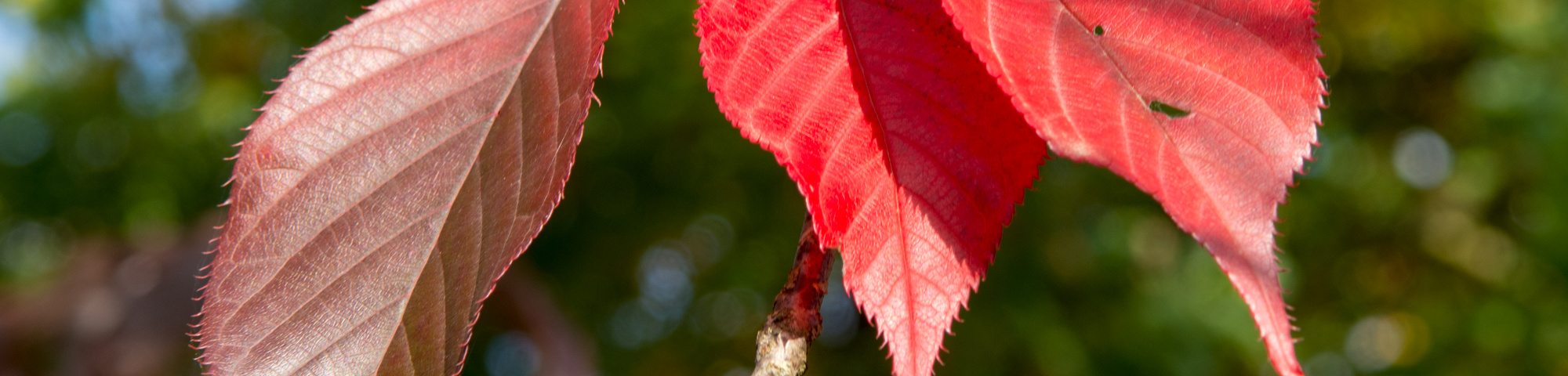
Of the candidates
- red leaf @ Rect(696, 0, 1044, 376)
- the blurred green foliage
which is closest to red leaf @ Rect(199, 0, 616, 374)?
red leaf @ Rect(696, 0, 1044, 376)

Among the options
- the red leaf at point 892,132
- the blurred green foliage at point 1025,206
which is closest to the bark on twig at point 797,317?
the red leaf at point 892,132

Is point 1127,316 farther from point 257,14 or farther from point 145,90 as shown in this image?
point 145,90

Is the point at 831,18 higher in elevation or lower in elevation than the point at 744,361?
higher

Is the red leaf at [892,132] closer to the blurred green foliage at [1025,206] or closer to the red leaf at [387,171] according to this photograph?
the red leaf at [387,171]

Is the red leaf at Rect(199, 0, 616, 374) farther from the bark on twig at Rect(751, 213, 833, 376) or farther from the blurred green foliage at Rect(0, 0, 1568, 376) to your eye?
the blurred green foliage at Rect(0, 0, 1568, 376)

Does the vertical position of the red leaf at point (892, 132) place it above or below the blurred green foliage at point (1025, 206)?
above

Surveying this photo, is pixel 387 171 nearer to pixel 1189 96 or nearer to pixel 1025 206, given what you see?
pixel 1189 96

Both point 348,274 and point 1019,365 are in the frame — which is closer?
point 348,274

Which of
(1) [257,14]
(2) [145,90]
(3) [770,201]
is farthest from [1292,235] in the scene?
(2) [145,90]
